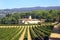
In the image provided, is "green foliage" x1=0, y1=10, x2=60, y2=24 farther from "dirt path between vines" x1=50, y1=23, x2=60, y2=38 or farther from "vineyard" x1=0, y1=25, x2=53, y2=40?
"dirt path between vines" x1=50, y1=23, x2=60, y2=38

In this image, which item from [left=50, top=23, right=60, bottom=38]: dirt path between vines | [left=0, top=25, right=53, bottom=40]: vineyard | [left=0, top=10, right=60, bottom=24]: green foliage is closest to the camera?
[left=50, top=23, right=60, bottom=38]: dirt path between vines

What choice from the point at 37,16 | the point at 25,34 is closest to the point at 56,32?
the point at 25,34

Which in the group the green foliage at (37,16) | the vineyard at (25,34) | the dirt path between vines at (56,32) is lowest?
the green foliage at (37,16)

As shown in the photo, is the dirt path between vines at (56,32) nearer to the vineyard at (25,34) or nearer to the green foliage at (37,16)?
the vineyard at (25,34)

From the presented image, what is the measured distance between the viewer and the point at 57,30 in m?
19.9

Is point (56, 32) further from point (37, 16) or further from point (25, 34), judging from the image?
point (37, 16)

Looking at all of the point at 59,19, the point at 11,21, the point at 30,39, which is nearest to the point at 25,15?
the point at 11,21

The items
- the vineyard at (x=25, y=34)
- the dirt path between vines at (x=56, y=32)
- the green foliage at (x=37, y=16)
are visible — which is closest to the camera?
the dirt path between vines at (x=56, y=32)

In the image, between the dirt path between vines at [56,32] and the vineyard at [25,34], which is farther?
the vineyard at [25,34]

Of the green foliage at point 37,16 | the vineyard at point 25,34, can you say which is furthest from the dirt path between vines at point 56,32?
the green foliage at point 37,16

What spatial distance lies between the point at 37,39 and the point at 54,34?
1610 centimetres

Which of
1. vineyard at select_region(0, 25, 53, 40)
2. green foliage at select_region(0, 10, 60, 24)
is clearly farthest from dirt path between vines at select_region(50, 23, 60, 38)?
green foliage at select_region(0, 10, 60, 24)

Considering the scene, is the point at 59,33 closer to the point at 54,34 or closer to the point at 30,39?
the point at 54,34

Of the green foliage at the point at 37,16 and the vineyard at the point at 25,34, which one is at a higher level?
the vineyard at the point at 25,34
